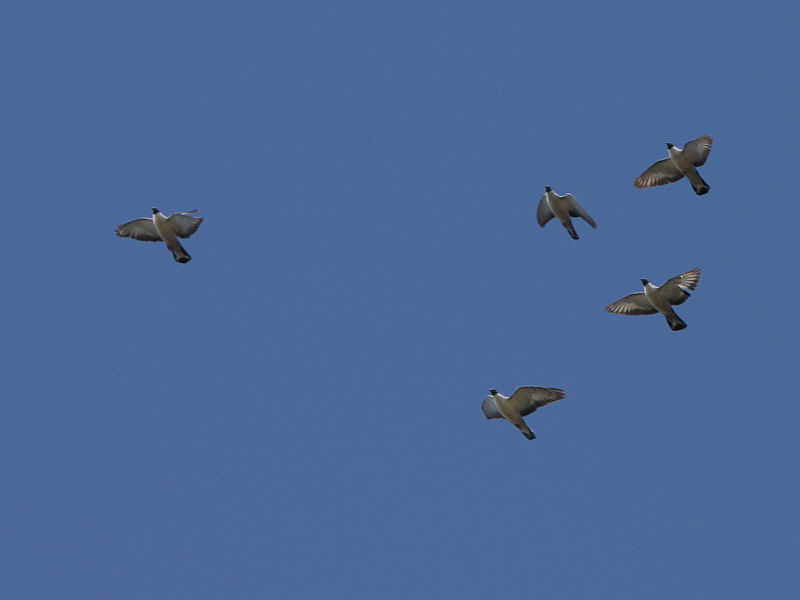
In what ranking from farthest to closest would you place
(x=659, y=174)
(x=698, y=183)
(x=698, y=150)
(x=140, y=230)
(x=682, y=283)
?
(x=659, y=174), (x=698, y=183), (x=698, y=150), (x=140, y=230), (x=682, y=283)

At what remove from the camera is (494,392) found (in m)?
32.4

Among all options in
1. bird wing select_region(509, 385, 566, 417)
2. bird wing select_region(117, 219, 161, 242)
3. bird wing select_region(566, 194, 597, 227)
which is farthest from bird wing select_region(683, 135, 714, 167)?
bird wing select_region(117, 219, 161, 242)

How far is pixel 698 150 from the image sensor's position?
34000 mm

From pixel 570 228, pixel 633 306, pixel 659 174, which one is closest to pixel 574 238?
pixel 570 228

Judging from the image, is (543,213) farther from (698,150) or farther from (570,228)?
(698,150)

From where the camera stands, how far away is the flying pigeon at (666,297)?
1275 inches

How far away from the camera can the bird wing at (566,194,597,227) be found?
34.1 meters

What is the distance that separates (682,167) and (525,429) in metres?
7.24

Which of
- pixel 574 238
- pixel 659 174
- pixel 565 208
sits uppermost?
pixel 659 174

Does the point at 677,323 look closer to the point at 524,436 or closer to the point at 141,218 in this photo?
the point at 524,436

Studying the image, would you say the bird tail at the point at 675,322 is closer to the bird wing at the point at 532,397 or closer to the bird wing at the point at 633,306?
the bird wing at the point at 633,306

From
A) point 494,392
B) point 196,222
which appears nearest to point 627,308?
point 494,392

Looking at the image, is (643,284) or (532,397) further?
(643,284)

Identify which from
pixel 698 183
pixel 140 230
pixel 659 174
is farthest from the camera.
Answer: pixel 659 174
